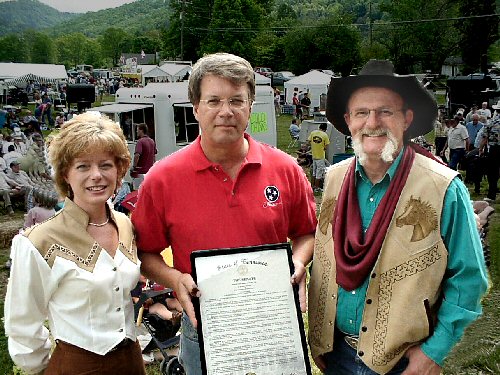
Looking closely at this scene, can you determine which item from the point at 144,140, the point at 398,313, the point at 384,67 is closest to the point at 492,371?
the point at 398,313

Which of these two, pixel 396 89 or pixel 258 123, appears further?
pixel 258 123

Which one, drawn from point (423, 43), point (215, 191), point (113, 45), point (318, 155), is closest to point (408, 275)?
point (215, 191)

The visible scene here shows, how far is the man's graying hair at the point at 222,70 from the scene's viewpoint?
243cm

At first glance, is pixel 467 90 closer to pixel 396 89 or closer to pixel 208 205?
pixel 396 89

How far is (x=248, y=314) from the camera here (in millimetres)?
2219

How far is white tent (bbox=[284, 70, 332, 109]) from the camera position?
3072 centimetres

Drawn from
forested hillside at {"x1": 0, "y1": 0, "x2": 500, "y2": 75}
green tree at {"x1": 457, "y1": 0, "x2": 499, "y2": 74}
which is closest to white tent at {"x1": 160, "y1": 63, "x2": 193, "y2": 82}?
forested hillside at {"x1": 0, "y1": 0, "x2": 500, "y2": 75}

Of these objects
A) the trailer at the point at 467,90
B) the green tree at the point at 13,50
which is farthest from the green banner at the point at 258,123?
the green tree at the point at 13,50

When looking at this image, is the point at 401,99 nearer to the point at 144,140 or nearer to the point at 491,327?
the point at 491,327

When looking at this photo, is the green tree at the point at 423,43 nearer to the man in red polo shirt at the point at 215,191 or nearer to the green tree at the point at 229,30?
the green tree at the point at 229,30

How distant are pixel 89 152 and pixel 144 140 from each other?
9587mm

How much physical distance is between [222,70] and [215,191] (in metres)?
0.54

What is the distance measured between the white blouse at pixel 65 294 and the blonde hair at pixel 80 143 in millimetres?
154

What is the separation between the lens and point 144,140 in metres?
11.9
